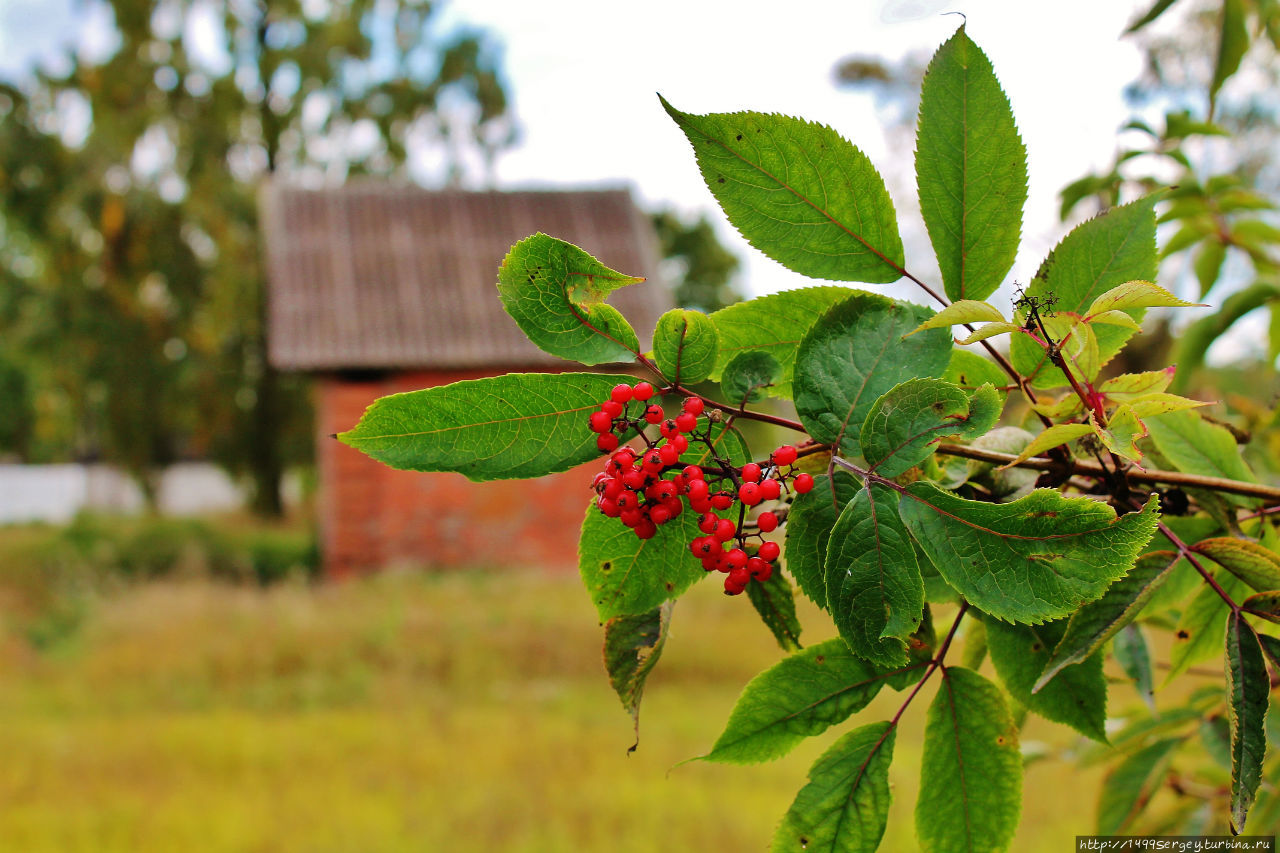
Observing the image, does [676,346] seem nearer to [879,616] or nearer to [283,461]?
[879,616]

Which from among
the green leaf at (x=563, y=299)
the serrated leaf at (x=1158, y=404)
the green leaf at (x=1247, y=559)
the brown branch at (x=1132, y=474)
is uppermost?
the green leaf at (x=563, y=299)

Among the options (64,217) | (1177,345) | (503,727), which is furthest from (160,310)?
(1177,345)

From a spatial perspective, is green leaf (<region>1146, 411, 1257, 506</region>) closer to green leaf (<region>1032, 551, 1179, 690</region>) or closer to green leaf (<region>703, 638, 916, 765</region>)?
green leaf (<region>1032, 551, 1179, 690</region>)

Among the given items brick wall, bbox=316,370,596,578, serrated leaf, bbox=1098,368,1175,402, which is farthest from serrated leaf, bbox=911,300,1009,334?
brick wall, bbox=316,370,596,578

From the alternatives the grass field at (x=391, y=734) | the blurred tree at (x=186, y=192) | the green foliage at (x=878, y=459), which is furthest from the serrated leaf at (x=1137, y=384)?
the blurred tree at (x=186, y=192)

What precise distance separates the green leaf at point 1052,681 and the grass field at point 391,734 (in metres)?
2.26

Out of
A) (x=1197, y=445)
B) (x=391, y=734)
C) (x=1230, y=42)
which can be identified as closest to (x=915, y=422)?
(x=1197, y=445)

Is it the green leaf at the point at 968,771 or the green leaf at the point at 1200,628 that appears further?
the green leaf at the point at 1200,628

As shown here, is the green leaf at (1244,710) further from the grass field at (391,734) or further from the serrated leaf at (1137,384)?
the grass field at (391,734)

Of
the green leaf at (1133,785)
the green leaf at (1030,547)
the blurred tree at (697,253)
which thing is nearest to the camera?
the green leaf at (1030,547)

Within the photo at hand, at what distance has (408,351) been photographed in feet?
28.9

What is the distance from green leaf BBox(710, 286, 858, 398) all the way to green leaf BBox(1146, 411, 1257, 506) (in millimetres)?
293

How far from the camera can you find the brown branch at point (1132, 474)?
1.71ft

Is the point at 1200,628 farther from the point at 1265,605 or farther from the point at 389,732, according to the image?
the point at 389,732
